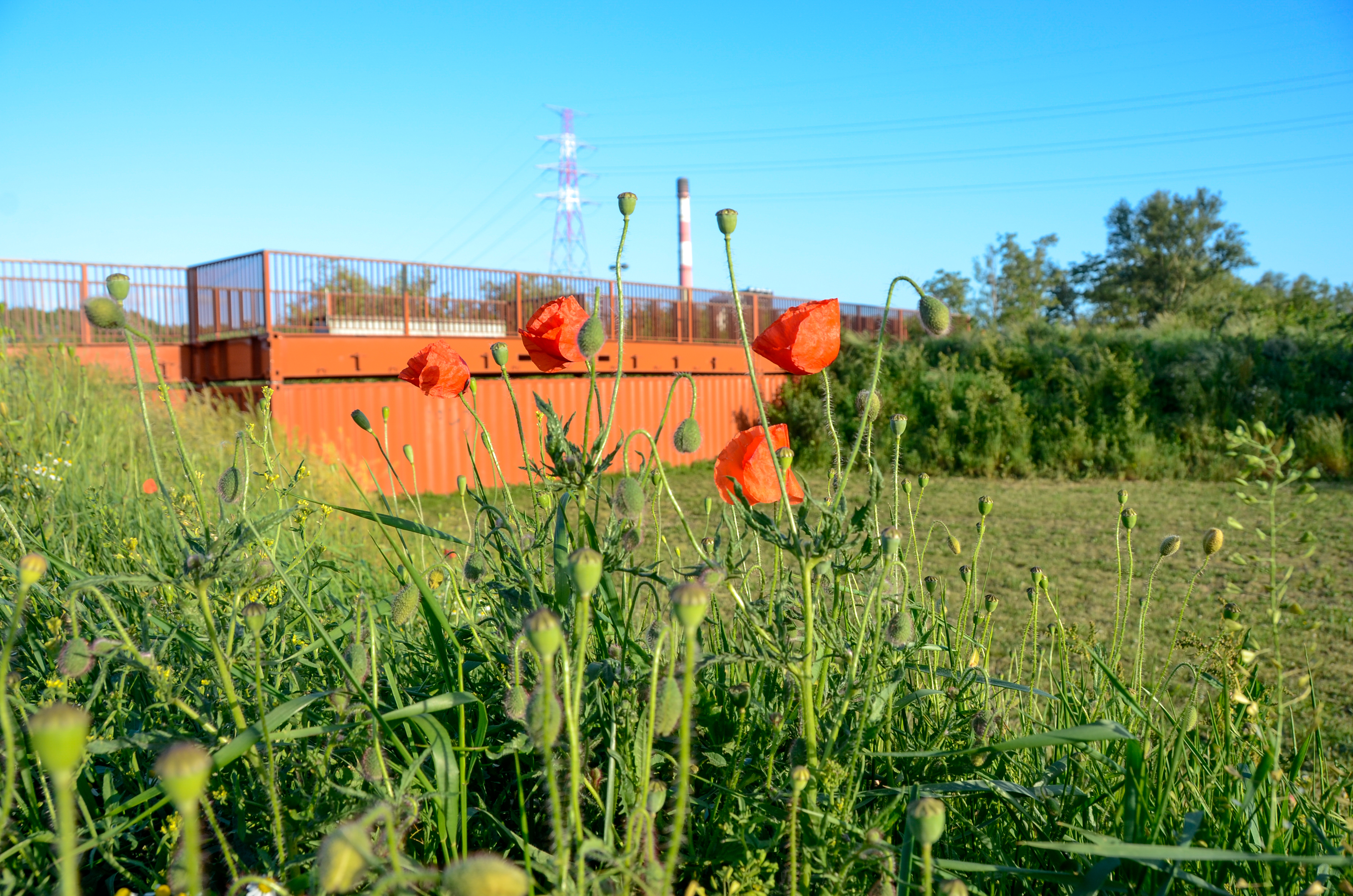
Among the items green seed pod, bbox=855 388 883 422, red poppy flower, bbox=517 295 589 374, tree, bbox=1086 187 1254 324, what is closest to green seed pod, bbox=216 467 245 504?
red poppy flower, bbox=517 295 589 374

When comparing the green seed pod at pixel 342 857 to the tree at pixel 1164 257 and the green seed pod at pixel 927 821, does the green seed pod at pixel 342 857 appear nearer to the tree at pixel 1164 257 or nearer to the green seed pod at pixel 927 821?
the green seed pod at pixel 927 821

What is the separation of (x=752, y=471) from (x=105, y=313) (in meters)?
0.79

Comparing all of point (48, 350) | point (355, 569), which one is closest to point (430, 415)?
point (48, 350)

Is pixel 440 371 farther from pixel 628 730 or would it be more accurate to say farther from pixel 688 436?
pixel 628 730

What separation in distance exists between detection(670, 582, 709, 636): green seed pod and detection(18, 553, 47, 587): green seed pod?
0.46 meters

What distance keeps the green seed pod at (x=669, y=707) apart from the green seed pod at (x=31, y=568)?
50cm

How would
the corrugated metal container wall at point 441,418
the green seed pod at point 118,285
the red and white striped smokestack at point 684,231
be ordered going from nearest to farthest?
the green seed pod at point 118,285 < the corrugated metal container wall at point 441,418 < the red and white striped smokestack at point 684,231

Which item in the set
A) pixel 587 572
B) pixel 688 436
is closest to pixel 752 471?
pixel 688 436

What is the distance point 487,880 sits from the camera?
19.6 inches

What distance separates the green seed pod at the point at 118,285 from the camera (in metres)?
0.98

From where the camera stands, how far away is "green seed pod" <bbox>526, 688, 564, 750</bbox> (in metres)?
0.62

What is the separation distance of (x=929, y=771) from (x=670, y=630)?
527 mm

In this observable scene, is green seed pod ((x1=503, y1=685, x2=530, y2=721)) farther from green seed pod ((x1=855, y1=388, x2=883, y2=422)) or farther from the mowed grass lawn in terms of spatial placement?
Result: the mowed grass lawn

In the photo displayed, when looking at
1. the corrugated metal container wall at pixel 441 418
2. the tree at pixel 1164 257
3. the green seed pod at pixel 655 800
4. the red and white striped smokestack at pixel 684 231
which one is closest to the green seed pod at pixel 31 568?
the green seed pod at pixel 655 800
